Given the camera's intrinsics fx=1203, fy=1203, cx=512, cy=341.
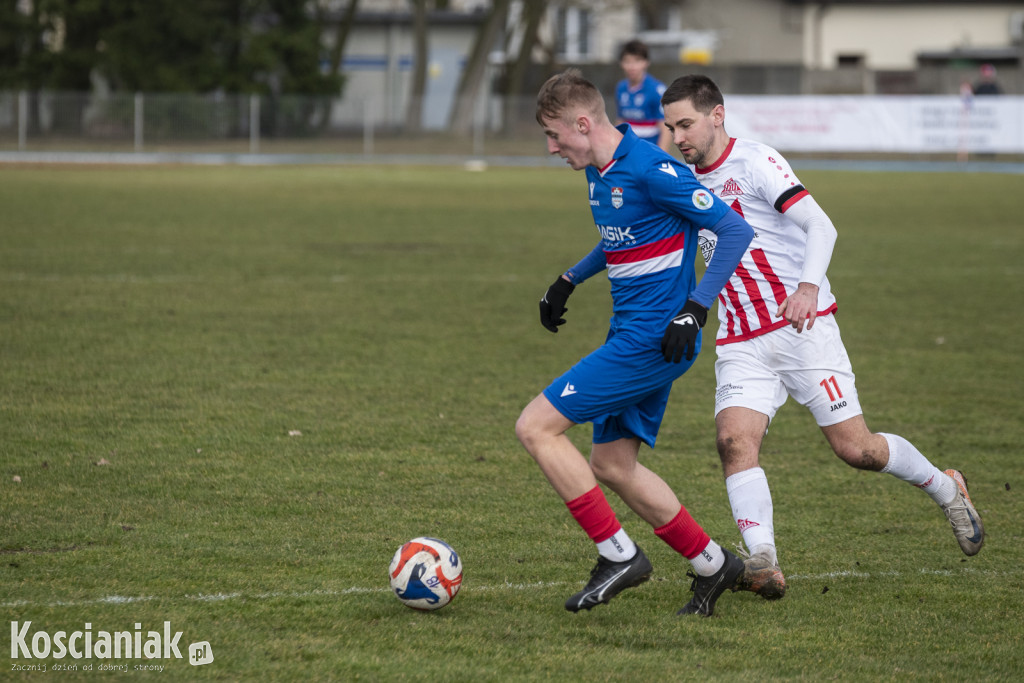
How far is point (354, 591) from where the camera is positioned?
438cm

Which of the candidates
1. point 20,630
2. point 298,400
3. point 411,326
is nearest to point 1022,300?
point 411,326

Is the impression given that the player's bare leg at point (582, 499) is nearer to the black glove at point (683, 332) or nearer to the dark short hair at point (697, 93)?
the black glove at point (683, 332)

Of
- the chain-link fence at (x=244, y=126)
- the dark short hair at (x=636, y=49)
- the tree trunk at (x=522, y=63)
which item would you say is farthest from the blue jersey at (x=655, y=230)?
the tree trunk at (x=522, y=63)

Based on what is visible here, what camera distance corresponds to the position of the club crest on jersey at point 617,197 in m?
4.19

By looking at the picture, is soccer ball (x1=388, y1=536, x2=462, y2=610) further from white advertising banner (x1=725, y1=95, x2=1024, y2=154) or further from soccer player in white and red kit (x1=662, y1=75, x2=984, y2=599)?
white advertising banner (x1=725, y1=95, x2=1024, y2=154)

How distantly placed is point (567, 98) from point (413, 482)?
2398 mm

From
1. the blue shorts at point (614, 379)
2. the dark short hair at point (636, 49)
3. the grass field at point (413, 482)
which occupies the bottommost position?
the grass field at point (413, 482)

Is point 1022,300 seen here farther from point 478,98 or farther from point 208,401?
point 478,98

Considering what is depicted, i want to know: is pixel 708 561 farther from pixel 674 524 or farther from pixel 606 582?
pixel 606 582

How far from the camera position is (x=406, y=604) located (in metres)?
4.19

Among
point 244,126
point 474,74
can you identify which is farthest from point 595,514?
point 474,74

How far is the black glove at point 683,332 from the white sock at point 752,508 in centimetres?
75

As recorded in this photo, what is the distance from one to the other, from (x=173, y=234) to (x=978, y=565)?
13556 mm

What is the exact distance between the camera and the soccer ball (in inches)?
163
